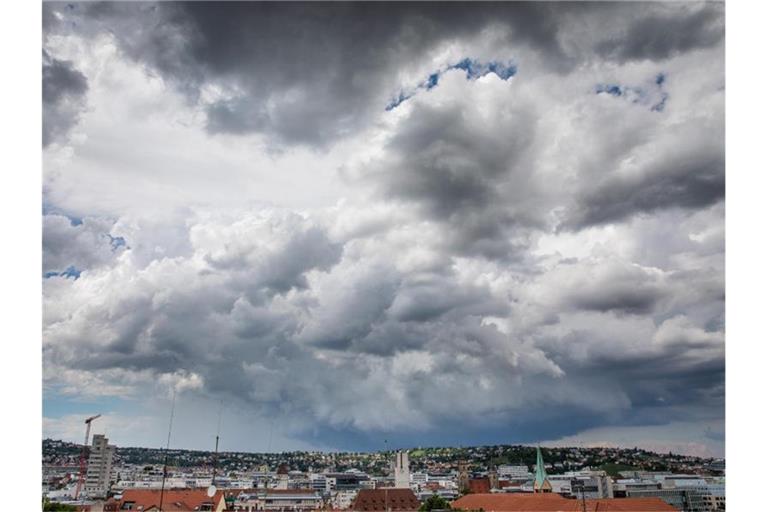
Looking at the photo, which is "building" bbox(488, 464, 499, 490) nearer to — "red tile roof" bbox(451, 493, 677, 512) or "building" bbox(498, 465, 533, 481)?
"building" bbox(498, 465, 533, 481)

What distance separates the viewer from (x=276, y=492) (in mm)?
74812

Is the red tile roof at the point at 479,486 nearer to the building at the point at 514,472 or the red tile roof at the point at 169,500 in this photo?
the building at the point at 514,472

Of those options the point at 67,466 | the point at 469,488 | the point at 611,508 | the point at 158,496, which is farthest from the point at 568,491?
the point at 67,466

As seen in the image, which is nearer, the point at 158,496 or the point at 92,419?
the point at 158,496

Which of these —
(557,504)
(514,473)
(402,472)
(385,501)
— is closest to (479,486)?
(402,472)

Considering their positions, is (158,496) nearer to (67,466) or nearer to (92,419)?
(92,419)

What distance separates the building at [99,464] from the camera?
253ft

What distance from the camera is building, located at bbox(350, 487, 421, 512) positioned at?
63.2m

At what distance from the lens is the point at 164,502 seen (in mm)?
47125

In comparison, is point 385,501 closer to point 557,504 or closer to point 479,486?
point 479,486

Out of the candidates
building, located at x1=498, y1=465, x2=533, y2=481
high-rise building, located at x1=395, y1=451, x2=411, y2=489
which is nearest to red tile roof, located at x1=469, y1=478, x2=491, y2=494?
high-rise building, located at x1=395, y1=451, x2=411, y2=489

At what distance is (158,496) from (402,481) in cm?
3459

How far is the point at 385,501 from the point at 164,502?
2333 centimetres

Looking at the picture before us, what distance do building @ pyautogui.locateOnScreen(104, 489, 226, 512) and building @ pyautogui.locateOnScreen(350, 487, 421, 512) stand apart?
16.6 m
